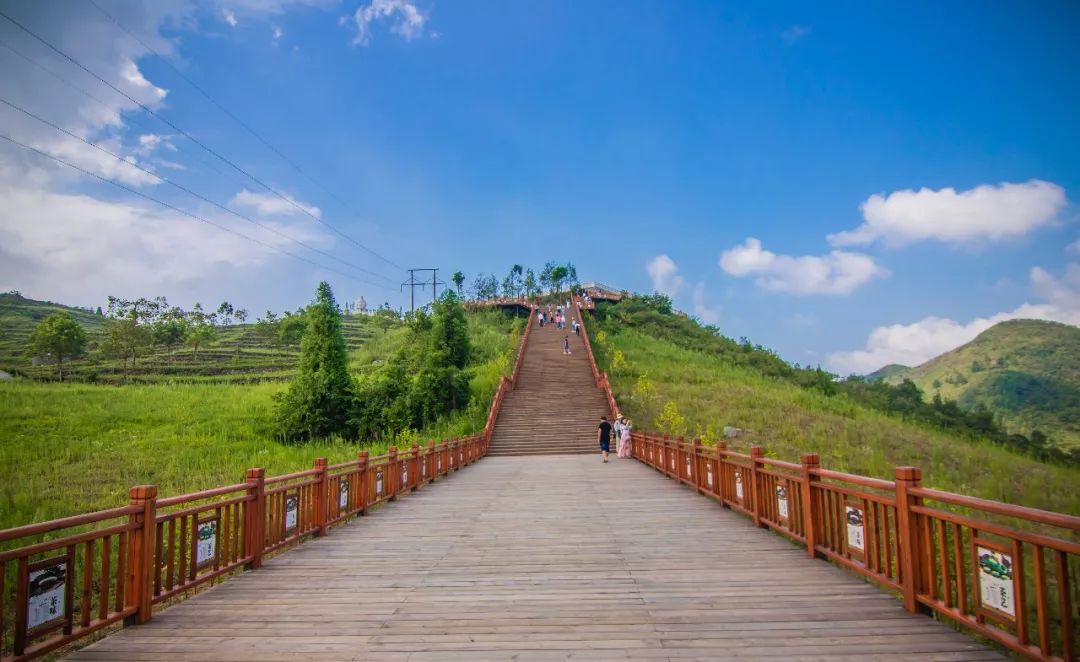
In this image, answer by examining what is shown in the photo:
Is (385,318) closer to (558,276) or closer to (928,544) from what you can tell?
(558,276)

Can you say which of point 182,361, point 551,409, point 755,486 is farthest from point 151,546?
point 182,361

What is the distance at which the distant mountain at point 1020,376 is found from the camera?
159 ft

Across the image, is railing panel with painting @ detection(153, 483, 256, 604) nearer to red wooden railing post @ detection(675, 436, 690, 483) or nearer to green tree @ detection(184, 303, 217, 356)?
red wooden railing post @ detection(675, 436, 690, 483)

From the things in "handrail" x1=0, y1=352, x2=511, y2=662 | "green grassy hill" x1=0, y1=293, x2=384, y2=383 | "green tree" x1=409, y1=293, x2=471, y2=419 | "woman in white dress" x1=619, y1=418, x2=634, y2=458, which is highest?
"green grassy hill" x1=0, y1=293, x2=384, y2=383

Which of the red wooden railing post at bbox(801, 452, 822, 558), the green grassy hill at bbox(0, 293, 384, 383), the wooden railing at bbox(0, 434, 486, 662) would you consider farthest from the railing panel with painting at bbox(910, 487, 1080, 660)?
the green grassy hill at bbox(0, 293, 384, 383)

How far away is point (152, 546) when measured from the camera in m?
4.93

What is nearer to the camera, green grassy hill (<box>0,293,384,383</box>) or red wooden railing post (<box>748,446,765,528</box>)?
red wooden railing post (<box>748,446,765,528</box>)

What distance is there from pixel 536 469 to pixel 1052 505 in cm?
1331

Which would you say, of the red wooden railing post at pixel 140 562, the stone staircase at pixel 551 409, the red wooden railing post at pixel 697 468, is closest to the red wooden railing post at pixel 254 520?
the red wooden railing post at pixel 140 562

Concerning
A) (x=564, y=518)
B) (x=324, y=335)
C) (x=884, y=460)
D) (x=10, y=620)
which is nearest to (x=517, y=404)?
(x=324, y=335)

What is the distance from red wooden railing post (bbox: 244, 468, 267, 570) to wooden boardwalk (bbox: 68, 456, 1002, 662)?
212 millimetres

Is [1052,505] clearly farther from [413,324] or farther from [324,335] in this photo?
[413,324]

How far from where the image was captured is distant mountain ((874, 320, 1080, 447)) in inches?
1913

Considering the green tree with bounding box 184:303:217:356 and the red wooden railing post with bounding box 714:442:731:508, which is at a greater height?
the green tree with bounding box 184:303:217:356
